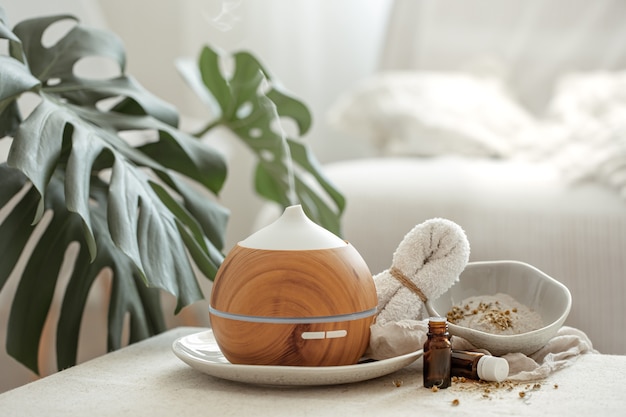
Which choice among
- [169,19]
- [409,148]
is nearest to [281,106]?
[409,148]

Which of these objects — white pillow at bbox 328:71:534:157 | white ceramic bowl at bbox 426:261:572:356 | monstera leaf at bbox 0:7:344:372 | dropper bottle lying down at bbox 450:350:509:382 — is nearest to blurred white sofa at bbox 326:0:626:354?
white pillow at bbox 328:71:534:157

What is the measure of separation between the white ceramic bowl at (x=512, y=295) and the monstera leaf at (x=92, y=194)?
23cm

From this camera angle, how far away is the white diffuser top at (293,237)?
780 mm

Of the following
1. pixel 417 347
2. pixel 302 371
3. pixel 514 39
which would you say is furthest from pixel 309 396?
pixel 514 39

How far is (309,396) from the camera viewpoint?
2.43 ft

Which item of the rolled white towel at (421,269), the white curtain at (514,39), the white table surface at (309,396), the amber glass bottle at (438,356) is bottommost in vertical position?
the white table surface at (309,396)

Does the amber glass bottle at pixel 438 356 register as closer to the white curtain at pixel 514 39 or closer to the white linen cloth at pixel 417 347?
the white linen cloth at pixel 417 347

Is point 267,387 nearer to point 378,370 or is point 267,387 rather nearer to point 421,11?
point 378,370

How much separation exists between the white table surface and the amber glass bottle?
14 millimetres

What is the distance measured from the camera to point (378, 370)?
0.76 metres

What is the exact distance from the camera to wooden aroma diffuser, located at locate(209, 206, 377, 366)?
0.75 meters

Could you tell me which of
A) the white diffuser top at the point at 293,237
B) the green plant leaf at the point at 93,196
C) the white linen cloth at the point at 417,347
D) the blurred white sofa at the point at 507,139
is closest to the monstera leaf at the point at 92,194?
the green plant leaf at the point at 93,196

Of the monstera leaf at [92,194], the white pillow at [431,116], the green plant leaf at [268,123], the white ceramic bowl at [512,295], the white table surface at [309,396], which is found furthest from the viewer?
the white pillow at [431,116]

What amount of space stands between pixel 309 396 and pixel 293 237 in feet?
0.48
